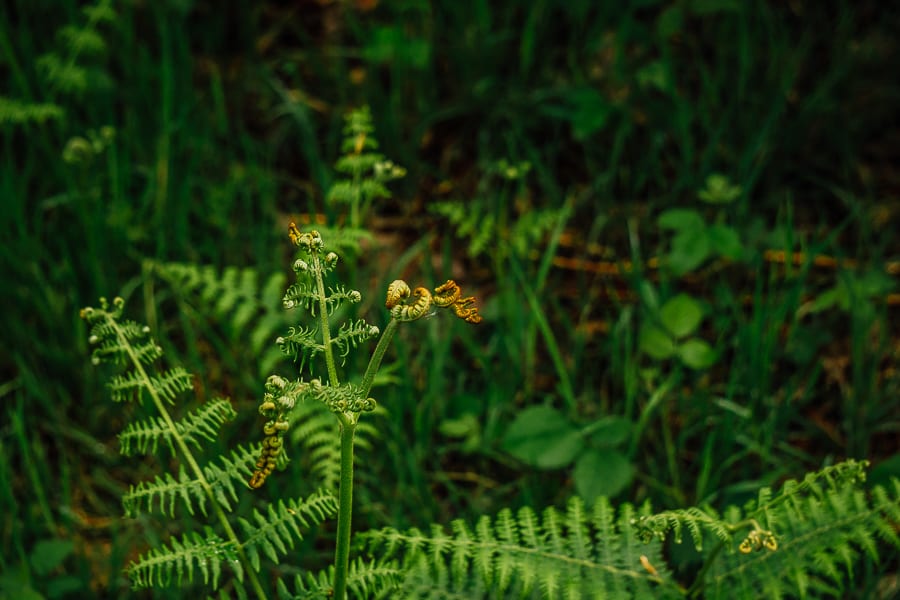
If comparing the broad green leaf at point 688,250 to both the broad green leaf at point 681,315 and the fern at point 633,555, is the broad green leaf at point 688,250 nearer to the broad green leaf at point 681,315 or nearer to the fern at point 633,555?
the broad green leaf at point 681,315

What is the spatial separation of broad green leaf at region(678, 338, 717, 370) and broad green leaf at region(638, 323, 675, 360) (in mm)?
35

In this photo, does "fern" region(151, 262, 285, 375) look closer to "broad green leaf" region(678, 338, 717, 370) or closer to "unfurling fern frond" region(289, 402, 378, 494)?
"unfurling fern frond" region(289, 402, 378, 494)

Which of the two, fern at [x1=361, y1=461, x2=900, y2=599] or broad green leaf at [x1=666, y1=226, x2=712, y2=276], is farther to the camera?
broad green leaf at [x1=666, y1=226, x2=712, y2=276]

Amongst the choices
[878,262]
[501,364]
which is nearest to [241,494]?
[501,364]

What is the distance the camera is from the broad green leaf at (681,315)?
2.57 m

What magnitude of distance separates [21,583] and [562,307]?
70.7 inches

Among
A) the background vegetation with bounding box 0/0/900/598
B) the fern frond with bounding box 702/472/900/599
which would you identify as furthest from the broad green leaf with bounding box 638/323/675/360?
the fern frond with bounding box 702/472/900/599

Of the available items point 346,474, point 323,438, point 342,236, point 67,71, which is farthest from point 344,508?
point 67,71

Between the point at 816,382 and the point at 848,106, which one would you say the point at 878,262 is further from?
the point at 848,106

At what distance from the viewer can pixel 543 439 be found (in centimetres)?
234

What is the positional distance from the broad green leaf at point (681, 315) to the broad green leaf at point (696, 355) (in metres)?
0.04

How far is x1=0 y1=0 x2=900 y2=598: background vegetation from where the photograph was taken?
8.00 feet

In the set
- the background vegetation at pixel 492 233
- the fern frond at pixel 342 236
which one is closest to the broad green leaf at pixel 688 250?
the background vegetation at pixel 492 233

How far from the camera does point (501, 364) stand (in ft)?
8.64
